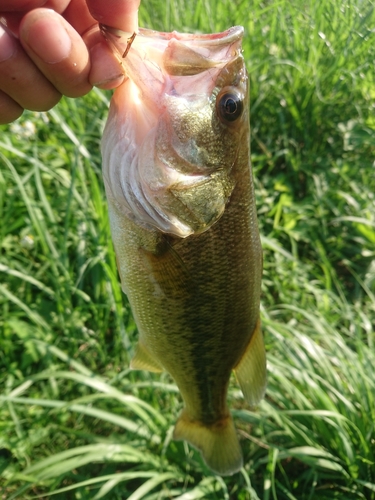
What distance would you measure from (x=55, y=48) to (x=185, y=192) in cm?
47

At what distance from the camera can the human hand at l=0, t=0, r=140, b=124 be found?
107cm

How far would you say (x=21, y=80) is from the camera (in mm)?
1196

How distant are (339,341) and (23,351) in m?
1.64

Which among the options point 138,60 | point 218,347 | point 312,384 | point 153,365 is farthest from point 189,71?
point 312,384

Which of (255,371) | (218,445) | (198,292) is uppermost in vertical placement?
(198,292)

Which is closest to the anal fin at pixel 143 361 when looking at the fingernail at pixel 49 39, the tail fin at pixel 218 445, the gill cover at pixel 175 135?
the tail fin at pixel 218 445

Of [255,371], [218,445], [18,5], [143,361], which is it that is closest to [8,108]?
[18,5]

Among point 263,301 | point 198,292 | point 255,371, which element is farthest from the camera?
point 263,301

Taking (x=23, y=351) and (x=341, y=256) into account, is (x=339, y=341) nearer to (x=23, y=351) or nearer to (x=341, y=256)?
(x=341, y=256)

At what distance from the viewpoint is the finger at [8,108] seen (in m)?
1.31

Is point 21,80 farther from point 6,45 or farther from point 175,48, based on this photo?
point 175,48

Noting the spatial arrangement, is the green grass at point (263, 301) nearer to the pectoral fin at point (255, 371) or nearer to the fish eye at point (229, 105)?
the pectoral fin at point (255, 371)

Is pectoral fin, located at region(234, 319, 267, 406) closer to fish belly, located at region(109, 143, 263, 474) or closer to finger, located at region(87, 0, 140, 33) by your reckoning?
fish belly, located at region(109, 143, 263, 474)

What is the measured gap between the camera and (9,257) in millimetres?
2492
